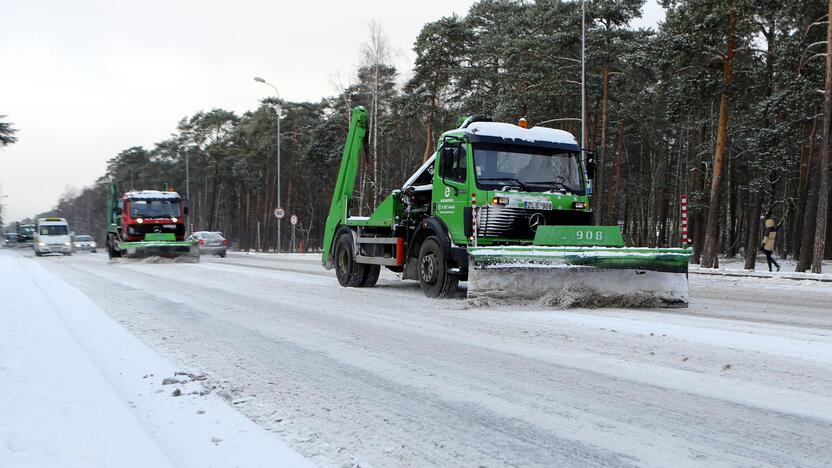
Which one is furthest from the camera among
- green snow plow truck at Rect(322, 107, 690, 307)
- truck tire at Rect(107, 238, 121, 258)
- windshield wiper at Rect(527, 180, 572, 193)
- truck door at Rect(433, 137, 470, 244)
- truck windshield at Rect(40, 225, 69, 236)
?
truck windshield at Rect(40, 225, 69, 236)

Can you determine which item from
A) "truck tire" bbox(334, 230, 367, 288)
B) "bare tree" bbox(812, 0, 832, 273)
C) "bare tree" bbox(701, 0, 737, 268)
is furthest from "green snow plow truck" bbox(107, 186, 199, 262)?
"bare tree" bbox(812, 0, 832, 273)

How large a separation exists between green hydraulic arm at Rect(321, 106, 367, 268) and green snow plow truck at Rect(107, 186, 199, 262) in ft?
42.1

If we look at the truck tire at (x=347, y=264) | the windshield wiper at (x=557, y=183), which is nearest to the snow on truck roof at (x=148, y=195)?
the truck tire at (x=347, y=264)

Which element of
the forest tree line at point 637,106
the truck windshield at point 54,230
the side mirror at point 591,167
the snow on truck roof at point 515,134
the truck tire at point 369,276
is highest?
the forest tree line at point 637,106

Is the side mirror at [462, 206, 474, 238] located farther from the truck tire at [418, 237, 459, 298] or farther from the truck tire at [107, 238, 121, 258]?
the truck tire at [107, 238, 121, 258]

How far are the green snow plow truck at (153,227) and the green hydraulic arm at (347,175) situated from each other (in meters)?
12.8

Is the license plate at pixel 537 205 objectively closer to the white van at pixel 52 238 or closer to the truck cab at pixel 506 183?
the truck cab at pixel 506 183

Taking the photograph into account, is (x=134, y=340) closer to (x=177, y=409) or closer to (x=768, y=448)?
(x=177, y=409)

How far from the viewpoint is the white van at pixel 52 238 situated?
41.0 m

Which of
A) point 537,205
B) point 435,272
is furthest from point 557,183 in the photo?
point 435,272

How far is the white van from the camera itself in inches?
1613

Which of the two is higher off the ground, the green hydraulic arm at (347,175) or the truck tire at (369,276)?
the green hydraulic arm at (347,175)

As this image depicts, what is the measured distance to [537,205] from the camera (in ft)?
34.5

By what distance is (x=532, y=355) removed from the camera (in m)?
6.10
